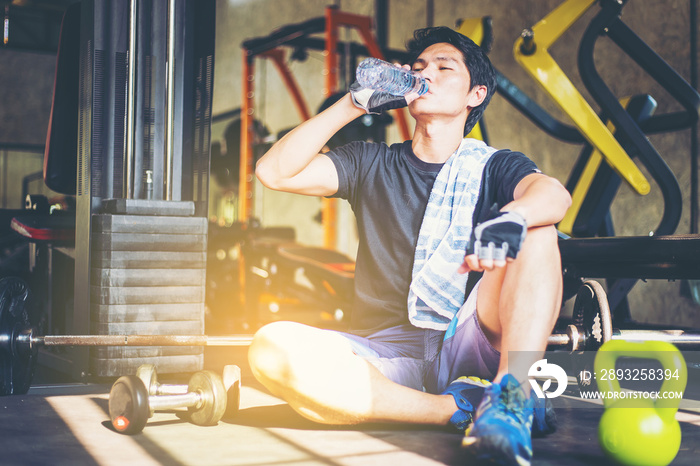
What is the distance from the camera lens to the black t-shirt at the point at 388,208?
1685mm

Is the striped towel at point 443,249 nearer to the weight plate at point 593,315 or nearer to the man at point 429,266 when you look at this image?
the man at point 429,266

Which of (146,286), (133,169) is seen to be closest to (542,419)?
(146,286)

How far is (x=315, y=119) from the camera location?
5.51 feet

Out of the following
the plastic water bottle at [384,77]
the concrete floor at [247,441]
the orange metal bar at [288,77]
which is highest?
the orange metal bar at [288,77]

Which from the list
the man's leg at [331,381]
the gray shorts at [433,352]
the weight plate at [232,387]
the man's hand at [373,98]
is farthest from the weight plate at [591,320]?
the weight plate at [232,387]

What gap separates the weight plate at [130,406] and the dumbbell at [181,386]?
63mm

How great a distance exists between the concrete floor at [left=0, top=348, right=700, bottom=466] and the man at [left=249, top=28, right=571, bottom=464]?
0.22ft

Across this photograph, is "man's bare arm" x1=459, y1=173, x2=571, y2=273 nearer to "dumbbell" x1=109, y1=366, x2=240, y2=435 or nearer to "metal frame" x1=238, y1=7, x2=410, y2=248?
"dumbbell" x1=109, y1=366, x2=240, y2=435

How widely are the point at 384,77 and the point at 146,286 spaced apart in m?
1.19

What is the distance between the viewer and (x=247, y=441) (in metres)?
1.57

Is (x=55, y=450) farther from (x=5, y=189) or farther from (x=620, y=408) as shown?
(x=5, y=189)

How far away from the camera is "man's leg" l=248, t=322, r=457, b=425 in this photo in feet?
4.91

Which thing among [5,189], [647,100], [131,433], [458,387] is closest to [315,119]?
[458,387]

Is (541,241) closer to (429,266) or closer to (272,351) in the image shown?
(429,266)
